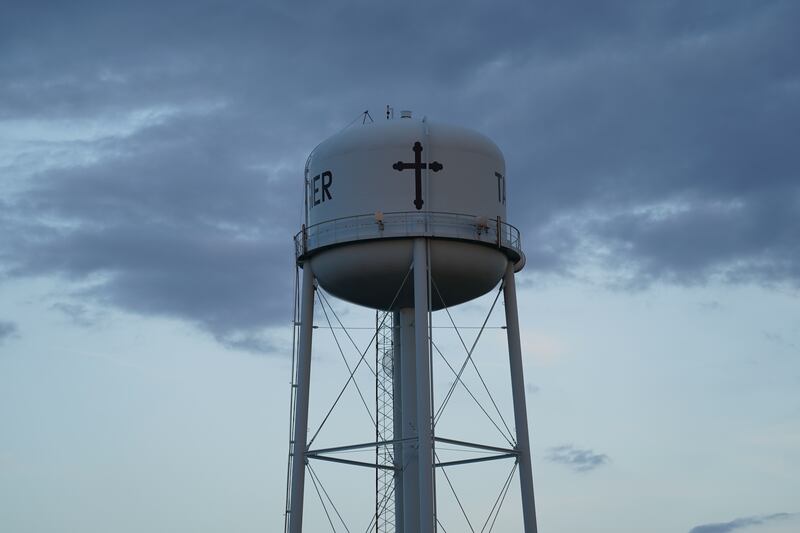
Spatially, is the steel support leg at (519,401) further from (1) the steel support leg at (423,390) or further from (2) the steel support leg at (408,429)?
(1) the steel support leg at (423,390)

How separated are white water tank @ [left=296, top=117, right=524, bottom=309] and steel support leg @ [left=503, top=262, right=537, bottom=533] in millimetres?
577

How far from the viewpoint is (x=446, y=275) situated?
29922 mm

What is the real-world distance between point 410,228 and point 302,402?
470 cm

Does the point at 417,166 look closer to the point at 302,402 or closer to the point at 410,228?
the point at 410,228

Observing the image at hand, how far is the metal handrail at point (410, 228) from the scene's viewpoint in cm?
2936

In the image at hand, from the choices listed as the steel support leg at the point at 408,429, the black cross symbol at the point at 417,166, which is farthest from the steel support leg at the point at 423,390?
the steel support leg at the point at 408,429

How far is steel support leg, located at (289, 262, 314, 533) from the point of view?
29578 mm

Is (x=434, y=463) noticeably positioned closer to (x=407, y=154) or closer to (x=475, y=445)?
(x=475, y=445)

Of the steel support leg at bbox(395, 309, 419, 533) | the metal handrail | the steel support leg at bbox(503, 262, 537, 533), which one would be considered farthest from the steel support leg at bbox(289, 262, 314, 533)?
the steel support leg at bbox(503, 262, 537, 533)

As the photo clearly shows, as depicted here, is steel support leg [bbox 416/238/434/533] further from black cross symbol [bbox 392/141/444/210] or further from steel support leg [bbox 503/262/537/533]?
steel support leg [bbox 503/262/537/533]

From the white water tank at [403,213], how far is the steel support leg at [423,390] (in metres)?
0.44

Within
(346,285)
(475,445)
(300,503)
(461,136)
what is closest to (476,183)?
(461,136)

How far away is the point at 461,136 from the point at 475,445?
23.5 feet

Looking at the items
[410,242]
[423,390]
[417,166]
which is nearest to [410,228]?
[410,242]
